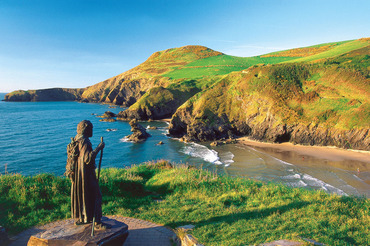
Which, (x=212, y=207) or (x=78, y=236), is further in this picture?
(x=212, y=207)

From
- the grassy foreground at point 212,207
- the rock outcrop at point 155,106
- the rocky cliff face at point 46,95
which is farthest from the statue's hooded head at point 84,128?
the rocky cliff face at point 46,95

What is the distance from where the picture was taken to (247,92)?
5003 cm

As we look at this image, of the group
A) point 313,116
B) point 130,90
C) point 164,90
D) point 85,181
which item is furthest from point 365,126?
point 130,90

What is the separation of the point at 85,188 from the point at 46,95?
195229 mm

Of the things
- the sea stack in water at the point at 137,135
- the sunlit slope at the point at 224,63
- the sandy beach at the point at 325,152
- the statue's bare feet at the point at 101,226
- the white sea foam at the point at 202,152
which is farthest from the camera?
the sunlit slope at the point at 224,63

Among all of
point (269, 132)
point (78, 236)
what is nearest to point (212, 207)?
point (78, 236)

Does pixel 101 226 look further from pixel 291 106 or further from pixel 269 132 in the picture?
pixel 291 106

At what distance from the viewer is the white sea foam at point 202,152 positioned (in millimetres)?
33356

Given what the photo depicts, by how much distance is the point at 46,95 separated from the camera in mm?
170750

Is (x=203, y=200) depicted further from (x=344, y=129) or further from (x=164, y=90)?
(x=164, y=90)

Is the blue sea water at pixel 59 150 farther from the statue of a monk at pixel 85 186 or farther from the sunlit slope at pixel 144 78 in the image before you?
the sunlit slope at pixel 144 78

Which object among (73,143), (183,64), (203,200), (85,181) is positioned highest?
(183,64)

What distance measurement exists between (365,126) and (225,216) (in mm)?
35184

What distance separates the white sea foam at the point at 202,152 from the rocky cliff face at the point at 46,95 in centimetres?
16649
